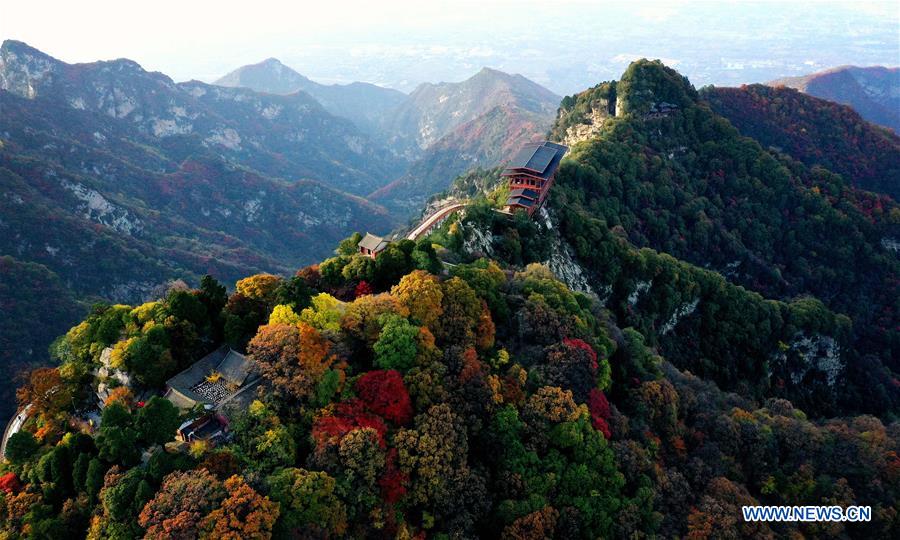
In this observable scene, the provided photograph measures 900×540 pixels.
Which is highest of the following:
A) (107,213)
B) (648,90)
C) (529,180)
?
(648,90)

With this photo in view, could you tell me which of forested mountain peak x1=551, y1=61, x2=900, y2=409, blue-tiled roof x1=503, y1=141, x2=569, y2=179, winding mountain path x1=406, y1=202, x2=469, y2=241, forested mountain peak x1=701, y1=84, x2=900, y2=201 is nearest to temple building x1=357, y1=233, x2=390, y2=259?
winding mountain path x1=406, y1=202, x2=469, y2=241

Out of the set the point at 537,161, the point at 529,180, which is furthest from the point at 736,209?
the point at 529,180

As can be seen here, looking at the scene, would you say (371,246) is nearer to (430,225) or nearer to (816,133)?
(430,225)

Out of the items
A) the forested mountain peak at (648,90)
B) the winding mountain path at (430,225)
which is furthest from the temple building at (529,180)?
the forested mountain peak at (648,90)

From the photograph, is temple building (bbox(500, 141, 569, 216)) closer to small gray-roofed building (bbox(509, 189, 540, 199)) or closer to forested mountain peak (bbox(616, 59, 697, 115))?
small gray-roofed building (bbox(509, 189, 540, 199))

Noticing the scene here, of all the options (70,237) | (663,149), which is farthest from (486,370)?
(70,237)

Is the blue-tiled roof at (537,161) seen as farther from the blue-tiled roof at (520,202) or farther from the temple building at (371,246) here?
the temple building at (371,246)
